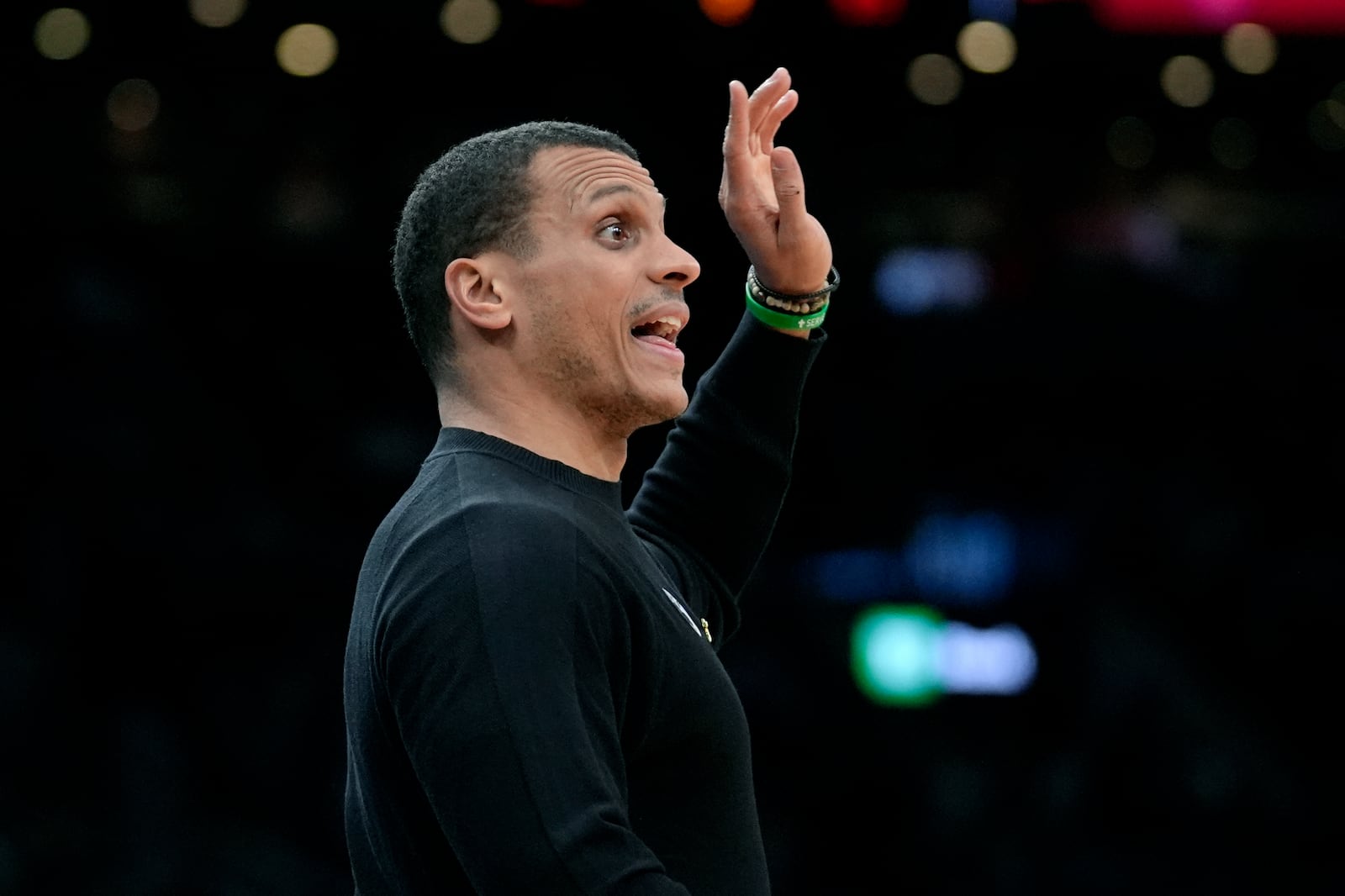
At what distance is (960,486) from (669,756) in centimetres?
322

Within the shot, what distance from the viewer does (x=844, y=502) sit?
15.1ft

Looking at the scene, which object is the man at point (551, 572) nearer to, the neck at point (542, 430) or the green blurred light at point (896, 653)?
the neck at point (542, 430)

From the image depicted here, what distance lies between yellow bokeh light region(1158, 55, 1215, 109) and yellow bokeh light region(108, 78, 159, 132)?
2.64 metres

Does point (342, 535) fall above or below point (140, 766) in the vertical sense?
above

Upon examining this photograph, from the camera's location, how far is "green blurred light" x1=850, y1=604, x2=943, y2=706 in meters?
4.54

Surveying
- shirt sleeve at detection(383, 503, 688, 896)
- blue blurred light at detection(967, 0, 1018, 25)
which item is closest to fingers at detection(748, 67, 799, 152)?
shirt sleeve at detection(383, 503, 688, 896)

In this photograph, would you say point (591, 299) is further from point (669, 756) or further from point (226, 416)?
point (226, 416)

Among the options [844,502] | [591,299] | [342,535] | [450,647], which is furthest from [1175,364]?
[450,647]

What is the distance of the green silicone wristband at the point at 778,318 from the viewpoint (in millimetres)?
2070

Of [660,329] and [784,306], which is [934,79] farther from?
[660,329]

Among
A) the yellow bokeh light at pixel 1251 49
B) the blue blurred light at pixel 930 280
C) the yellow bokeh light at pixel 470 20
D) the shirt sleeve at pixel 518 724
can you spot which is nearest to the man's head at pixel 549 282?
the shirt sleeve at pixel 518 724

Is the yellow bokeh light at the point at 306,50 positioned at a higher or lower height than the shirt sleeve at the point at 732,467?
higher

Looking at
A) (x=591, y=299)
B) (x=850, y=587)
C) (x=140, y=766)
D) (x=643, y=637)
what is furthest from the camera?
(x=850, y=587)

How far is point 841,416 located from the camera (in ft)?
15.1
